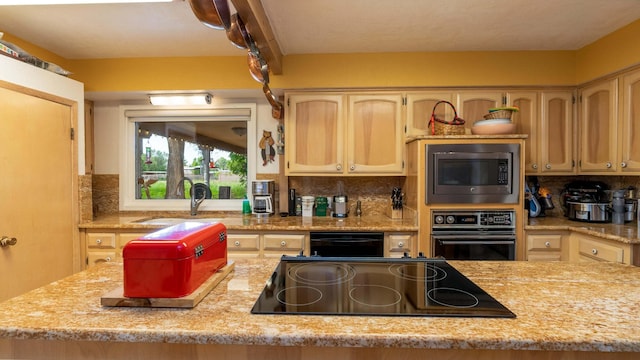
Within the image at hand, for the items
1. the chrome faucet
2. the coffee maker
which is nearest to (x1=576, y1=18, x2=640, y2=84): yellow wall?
the coffee maker

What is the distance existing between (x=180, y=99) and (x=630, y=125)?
3.66 metres

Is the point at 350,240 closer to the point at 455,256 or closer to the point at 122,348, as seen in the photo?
the point at 455,256

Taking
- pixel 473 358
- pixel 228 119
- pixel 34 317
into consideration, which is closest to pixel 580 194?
pixel 473 358

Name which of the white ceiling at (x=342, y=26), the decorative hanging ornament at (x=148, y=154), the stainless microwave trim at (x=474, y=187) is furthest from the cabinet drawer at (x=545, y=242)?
the decorative hanging ornament at (x=148, y=154)

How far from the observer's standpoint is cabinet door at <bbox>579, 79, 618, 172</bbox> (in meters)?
2.49

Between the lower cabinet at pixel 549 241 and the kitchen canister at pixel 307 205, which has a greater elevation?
the kitchen canister at pixel 307 205

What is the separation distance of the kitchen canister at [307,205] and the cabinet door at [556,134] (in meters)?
2.04

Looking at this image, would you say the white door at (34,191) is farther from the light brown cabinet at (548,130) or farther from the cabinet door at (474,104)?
the light brown cabinet at (548,130)

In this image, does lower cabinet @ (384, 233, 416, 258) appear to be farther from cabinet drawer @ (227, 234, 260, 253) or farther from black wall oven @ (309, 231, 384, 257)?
cabinet drawer @ (227, 234, 260, 253)

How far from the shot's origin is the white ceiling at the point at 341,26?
210 centimetres

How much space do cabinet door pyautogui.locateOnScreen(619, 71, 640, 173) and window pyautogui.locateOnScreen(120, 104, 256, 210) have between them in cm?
309

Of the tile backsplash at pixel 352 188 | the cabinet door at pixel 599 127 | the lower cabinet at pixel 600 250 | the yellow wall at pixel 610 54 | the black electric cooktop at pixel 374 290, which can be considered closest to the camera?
the black electric cooktop at pixel 374 290

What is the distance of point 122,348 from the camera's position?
880 millimetres

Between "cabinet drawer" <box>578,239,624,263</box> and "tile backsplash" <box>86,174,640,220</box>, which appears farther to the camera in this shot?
"tile backsplash" <box>86,174,640,220</box>
